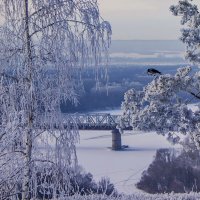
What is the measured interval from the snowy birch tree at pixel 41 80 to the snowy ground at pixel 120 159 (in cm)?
2018

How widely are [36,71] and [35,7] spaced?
0.92 metres

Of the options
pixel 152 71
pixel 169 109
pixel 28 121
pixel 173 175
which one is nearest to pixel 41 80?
pixel 28 121

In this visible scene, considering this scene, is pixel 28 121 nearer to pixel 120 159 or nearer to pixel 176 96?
pixel 176 96

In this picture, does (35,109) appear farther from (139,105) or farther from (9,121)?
(139,105)

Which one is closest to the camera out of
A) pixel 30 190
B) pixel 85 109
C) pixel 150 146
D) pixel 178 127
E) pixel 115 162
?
pixel 30 190

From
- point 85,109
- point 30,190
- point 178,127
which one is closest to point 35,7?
point 30,190

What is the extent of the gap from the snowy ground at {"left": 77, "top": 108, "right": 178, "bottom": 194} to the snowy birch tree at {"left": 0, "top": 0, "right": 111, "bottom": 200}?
20.2 meters

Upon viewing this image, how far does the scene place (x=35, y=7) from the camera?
726cm

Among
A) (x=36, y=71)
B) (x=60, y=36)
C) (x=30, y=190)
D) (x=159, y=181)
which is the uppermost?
(x=60, y=36)

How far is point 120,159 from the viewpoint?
40969 millimetres

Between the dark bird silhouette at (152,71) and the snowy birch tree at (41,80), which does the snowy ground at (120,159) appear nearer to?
the dark bird silhouette at (152,71)

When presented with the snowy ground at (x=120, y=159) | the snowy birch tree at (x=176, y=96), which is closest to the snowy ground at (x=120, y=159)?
the snowy ground at (x=120, y=159)

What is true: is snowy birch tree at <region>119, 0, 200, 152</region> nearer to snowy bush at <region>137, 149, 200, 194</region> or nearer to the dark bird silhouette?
the dark bird silhouette

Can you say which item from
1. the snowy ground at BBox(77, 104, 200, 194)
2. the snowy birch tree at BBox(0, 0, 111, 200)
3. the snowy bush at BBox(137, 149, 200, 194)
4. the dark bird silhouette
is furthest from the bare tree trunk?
the snowy bush at BBox(137, 149, 200, 194)
